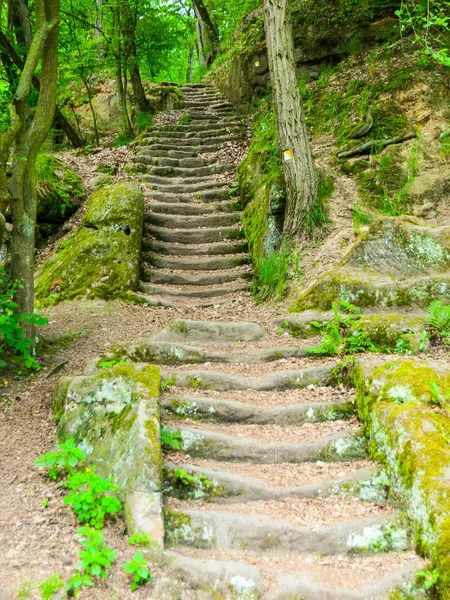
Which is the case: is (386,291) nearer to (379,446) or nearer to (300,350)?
(300,350)

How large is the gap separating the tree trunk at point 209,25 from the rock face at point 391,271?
1725cm

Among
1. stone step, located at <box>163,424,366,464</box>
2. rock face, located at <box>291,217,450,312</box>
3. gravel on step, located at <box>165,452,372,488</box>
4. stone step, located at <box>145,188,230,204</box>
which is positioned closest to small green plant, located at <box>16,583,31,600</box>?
gravel on step, located at <box>165,452,372,488</box>

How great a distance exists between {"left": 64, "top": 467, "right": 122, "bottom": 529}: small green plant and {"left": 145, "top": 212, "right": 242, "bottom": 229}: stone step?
620cm

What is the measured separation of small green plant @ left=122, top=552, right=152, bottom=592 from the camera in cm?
256

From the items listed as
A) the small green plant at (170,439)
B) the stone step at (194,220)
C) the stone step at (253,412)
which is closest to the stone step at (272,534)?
the small green plant at (170,439)

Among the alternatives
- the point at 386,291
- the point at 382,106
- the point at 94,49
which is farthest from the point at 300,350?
the point at 94,49

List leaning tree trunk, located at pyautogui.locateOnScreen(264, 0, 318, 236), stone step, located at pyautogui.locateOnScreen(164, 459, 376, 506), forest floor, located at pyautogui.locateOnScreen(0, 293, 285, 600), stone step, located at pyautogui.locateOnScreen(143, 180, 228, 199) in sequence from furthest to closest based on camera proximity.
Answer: stone step, located at pyautogui.locateOnScreen(143, 180, 228, 199) → leaning tree trunk, located at pyautogui.locateOnScreen(264, 0, 318, 236) → stone step, located at pyautogui.locateOnScreen(164, 459, 376, 506) → forest floor, located at pyautogui.locateOnScreen(0, 293, 285, 600)

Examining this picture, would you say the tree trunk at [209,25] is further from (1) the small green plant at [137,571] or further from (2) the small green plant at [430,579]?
(2) the small green plant at [430,579]

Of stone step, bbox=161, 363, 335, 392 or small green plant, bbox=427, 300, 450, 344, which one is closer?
stone step, bbox=161, 363, 335, 392

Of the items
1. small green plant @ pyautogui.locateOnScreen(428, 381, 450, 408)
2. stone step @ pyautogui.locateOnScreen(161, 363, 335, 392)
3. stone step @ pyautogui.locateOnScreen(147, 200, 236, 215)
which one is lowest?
stone step @ pyautogui.locateOnScreen(161, 363, 335, 392)

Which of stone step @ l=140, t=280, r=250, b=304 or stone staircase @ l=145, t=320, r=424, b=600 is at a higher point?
stone step @ l=140, t=280, r=250, b=304

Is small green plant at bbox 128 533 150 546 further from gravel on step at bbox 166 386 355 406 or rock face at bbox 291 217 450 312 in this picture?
rock face at bbox 291 217 450 312

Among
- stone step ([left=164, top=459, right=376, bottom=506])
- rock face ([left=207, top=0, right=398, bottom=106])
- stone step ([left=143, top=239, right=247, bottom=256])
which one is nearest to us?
stone step ([left=164, top=459, right=376, bottom=506])

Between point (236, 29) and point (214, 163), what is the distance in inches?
314
